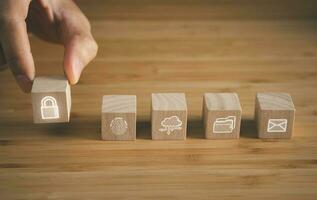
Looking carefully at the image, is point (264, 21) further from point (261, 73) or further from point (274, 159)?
point (274, 159)

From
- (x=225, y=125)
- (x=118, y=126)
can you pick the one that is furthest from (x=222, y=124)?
(x=118, y=126)

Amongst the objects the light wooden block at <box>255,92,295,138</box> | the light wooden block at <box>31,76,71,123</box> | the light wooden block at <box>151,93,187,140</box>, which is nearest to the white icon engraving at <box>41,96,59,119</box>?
the light wooden block at <box>31,76,71,123</box>

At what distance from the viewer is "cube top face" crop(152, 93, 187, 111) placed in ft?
3.12

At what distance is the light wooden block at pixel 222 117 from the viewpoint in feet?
3.14

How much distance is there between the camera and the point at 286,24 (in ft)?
4.52

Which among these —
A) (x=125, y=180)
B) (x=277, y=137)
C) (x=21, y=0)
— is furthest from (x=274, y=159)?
(x=21, y=0)

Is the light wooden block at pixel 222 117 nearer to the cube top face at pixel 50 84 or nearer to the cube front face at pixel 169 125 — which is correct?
the cube front face at pixel 169 125

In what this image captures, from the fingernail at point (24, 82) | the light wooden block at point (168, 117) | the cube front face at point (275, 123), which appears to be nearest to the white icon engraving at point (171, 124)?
the light wooden block at point (168, 117)

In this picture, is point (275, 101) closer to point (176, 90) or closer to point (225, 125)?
point (225, 125)

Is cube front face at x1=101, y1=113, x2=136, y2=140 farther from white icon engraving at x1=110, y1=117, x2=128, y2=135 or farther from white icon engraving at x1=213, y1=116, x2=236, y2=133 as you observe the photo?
white icon engraving at x1=213, y1=116, x2=236, y2=133

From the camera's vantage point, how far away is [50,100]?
961 mm

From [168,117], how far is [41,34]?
401mm

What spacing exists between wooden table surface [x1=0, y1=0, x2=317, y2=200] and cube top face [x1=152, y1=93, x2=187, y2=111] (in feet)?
0.18

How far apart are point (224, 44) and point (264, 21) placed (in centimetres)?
16
